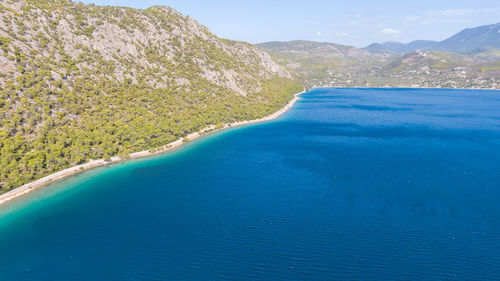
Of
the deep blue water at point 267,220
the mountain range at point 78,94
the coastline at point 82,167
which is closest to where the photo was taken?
the deep blue water at point 267,220

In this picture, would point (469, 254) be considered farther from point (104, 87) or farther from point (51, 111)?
point (104, 87)

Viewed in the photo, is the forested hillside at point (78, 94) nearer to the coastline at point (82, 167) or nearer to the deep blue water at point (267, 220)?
the coastline at point (82, 167)

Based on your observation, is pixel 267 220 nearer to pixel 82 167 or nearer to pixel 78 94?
pixel 82 167

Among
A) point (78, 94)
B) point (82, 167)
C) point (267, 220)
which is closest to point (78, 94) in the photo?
point (78, 94)

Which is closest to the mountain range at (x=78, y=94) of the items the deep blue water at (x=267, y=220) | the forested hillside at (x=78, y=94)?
the forested hillside at (x=78, y=94)

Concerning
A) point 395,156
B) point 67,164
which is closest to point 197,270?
point 67,164
